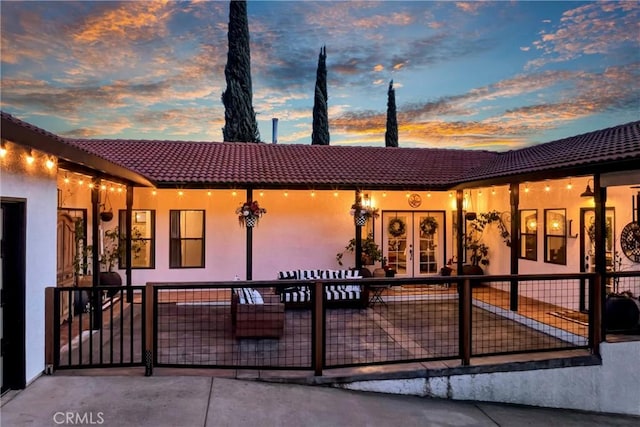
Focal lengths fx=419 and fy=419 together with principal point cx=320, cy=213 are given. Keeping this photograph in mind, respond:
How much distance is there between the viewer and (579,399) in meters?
5.80

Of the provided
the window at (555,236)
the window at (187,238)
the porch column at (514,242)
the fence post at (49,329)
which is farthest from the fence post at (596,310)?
the window at (187,238)

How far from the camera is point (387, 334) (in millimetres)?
7117

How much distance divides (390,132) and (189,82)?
13.2m

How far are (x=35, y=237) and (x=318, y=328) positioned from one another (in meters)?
3.53

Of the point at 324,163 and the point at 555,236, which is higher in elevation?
the point at 324,163

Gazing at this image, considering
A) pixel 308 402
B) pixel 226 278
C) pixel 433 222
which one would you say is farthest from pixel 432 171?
pixel 308 402

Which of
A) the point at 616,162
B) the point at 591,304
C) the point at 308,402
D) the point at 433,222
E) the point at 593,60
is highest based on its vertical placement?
the point at 593,60

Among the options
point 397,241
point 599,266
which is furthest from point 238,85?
point 599,266

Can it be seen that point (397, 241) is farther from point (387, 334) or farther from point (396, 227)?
point (387, 334)

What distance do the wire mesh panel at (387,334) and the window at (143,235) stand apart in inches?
211

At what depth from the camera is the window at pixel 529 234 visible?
10.6 meters

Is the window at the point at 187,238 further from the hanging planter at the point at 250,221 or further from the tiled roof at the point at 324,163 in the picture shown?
the hanging planter at the point at 250,221

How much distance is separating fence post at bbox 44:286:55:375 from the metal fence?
0.10 feet

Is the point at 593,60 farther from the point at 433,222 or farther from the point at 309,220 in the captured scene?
the point at 309,220
